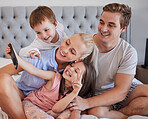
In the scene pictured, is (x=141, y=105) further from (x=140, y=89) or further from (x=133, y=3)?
(x=133, y=3)

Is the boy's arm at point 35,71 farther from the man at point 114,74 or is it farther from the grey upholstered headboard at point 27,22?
the grey upholstered headboard at point 27,22

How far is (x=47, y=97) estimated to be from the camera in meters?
1.42

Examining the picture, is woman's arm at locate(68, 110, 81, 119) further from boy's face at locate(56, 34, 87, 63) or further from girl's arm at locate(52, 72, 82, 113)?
boy's face at locate(56, 34, 87, 63)

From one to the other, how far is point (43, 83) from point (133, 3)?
8.24 feet

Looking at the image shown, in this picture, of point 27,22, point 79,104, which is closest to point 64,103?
point 79,104

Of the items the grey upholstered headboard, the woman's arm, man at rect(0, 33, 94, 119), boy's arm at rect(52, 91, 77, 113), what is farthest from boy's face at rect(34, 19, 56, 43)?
the grey upholstered headboard

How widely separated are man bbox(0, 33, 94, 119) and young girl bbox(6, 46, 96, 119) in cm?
6

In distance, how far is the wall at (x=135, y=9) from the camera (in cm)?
304

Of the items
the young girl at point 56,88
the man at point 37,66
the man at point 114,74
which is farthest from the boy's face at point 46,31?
the man at point 114,74

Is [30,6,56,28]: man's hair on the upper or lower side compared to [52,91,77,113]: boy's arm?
upper

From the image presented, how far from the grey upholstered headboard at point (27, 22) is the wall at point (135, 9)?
0.13 metres

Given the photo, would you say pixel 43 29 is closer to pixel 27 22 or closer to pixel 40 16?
pixel 40 16

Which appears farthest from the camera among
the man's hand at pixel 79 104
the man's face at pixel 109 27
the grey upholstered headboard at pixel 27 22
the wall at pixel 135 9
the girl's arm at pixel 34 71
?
the wall at pixel 135 9

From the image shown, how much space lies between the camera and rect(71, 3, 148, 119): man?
1444 millimetres
